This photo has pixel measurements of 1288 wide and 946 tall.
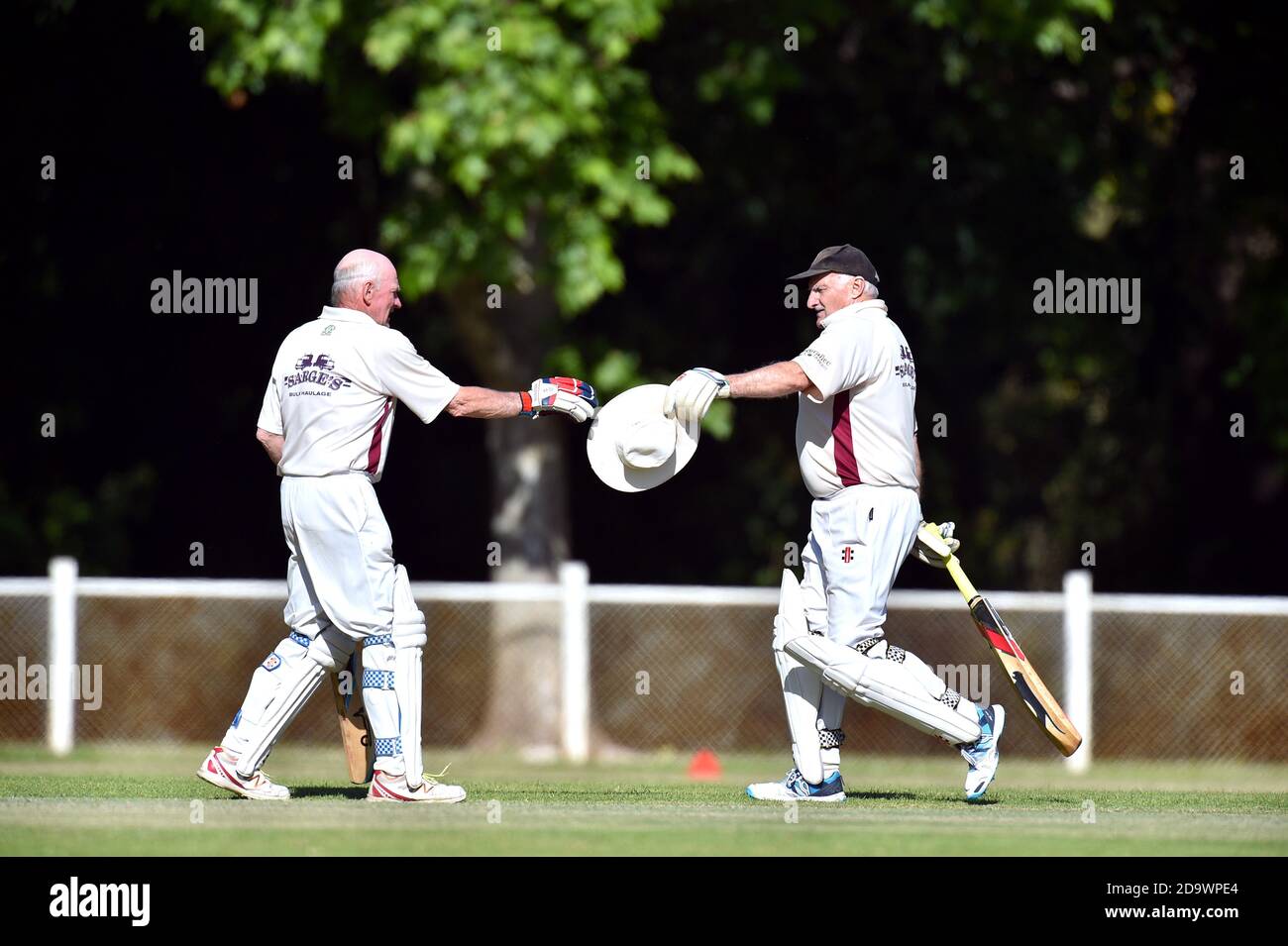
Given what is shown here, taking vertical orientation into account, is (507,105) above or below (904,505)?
above

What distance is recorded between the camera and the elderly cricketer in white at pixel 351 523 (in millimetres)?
8094

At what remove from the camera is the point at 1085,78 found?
18766 mm

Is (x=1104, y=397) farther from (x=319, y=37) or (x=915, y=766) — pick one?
(x=319, y=37)

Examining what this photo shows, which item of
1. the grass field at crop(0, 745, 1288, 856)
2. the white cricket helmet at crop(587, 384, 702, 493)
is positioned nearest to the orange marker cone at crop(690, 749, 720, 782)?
the grass field at crop(0, 745, 1288, 856)

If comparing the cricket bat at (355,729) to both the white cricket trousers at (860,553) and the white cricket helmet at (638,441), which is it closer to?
the white cricket helmet at (638,441)

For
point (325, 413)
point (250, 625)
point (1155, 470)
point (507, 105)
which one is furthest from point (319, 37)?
point (1155, 470)

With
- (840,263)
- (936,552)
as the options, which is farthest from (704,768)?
(840,263)

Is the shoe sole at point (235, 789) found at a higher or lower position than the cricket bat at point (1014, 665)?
lower

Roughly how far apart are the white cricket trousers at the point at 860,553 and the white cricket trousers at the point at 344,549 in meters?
1.78

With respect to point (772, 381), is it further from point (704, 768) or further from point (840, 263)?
point (704, 768)

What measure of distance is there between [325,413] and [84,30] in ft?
38.9

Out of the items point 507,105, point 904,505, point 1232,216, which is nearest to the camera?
point 904,505

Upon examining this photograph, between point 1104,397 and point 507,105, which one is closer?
point 507,105

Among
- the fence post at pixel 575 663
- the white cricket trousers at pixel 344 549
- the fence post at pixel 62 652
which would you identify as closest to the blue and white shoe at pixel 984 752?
the white cricket trousers at pixel 344 549
